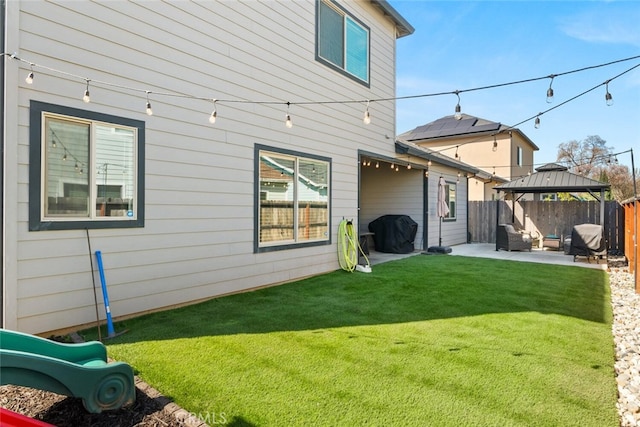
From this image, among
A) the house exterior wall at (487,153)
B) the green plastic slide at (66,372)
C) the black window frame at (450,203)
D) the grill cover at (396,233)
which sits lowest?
the green plastic slide at (66,372)

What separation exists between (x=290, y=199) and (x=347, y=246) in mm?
1800

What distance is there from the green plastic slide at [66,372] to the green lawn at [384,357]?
0.36m

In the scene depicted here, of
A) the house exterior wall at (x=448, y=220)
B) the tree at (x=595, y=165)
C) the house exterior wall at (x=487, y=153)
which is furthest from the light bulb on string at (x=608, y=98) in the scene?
the tree at (x=595, y=165)

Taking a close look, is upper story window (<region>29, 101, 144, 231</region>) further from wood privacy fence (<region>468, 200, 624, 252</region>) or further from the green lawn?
wood privacy fence (<region>468, 200, 624, 252</region>)

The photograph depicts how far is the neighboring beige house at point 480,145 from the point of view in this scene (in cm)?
1812

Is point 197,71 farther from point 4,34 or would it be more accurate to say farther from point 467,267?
point 467,267

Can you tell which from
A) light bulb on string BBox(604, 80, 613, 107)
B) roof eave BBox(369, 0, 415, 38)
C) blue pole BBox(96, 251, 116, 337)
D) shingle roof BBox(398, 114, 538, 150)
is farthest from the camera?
shingle roof BBox(398, 114, 538, 150)

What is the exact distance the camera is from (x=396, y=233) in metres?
9.89

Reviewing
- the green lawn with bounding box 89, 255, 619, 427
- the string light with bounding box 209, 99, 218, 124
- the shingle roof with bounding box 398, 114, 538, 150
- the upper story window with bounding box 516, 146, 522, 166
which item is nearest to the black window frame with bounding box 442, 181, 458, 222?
the green lawn with bounding box 89, 255, 619, 427

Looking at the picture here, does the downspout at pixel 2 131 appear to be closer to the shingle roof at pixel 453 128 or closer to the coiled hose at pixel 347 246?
the coiled hose at pixel 347 246

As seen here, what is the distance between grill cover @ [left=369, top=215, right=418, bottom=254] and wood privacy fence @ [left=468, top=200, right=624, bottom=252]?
4.13 metres

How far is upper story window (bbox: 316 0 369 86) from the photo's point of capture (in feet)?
21.9

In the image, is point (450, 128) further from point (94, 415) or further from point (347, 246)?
point (94, 415)

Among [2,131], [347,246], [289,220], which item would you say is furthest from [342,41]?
Answer: [2,131]
